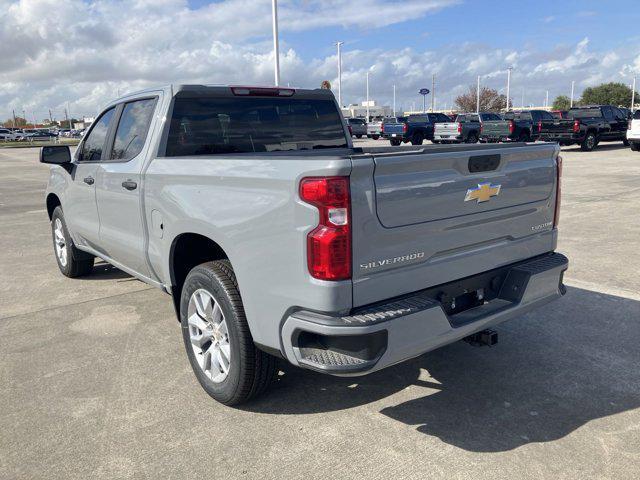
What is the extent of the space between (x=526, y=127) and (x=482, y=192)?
83.5ft

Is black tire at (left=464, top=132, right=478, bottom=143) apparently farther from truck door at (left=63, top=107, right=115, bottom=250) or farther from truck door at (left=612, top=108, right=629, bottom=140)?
truck door at (left=63, top=107, right=115, bottom=250)

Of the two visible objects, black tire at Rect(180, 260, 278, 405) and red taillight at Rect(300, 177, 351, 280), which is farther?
black tire at Rect(180, 260, 278, 405)

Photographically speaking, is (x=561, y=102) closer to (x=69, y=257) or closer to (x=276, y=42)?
(x=276, y=42)

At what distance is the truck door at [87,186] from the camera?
195 inches

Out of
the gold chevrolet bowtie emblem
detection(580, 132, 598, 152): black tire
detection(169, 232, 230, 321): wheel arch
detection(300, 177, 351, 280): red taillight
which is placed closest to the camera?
detection(300, 177, 351, 280): red taillight

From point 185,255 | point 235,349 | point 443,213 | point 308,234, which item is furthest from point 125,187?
point 443,213

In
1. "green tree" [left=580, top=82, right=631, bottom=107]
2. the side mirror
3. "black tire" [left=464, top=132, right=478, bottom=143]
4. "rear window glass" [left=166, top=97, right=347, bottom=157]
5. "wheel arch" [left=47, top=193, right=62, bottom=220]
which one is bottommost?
"black tire" [left=464, top=132, right=478, bottom=143]

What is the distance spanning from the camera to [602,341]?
13.8 ft

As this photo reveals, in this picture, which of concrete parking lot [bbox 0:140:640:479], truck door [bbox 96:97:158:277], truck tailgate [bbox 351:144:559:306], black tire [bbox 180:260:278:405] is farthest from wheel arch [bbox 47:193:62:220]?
truck tailgate [bbox 351:144:559:306]

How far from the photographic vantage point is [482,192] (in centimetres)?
312

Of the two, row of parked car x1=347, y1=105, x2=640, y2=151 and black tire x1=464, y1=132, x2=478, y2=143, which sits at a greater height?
row of parked car x1=347, y1=105, x2=640, y2=151

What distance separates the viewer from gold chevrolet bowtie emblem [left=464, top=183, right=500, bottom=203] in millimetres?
3056

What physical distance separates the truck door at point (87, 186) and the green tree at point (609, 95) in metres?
98.1

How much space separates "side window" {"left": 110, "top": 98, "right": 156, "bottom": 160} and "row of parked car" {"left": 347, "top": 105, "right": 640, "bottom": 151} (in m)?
22.1
